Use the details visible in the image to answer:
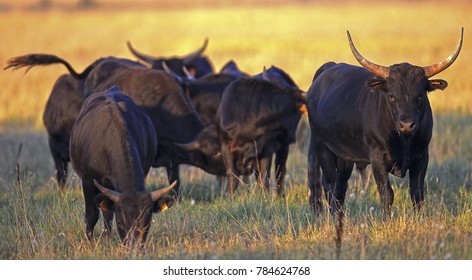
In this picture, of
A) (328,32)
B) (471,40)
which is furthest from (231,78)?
(328,32)

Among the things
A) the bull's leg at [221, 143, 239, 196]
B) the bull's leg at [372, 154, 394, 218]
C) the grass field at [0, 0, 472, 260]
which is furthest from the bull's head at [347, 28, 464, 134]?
the bull's leg at [221, 143, 239, 196]

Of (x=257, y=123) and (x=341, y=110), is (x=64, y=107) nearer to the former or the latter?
(x=257, y=123)

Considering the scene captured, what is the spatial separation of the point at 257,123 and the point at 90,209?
3824mm

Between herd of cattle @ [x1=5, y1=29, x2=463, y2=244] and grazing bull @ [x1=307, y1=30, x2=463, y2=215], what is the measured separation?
0.04 feet

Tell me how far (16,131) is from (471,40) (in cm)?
2312

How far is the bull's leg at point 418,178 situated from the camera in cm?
1036

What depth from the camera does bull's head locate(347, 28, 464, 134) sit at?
31.9 feet

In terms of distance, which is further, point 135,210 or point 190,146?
point 190,146

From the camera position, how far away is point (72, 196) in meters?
12.1

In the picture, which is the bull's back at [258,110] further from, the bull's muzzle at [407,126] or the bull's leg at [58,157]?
the bull's muzzle at [407,126]

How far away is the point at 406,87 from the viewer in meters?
9.88

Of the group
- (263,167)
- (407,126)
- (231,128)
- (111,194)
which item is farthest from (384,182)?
(231,128)

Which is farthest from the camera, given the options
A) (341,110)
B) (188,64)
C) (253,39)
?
(253,39)

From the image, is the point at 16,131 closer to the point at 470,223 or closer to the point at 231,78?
the point at 231,78
